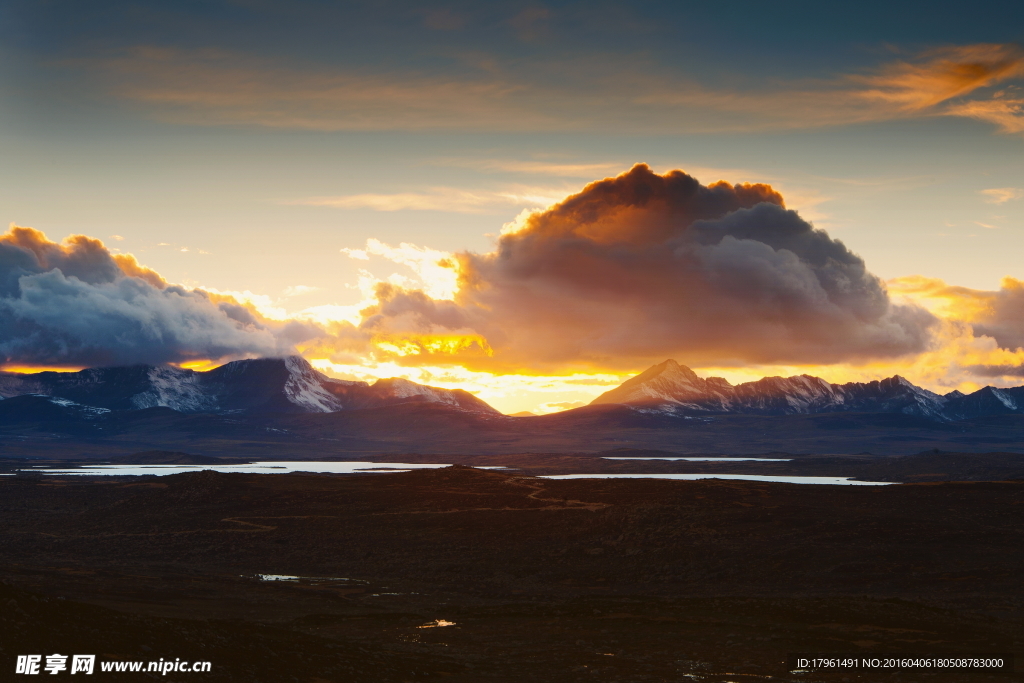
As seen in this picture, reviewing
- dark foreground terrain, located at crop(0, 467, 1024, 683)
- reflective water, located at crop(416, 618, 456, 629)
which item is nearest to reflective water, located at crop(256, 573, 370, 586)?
dark foreground terrain, located at crop(0, 467, 1024, 683)

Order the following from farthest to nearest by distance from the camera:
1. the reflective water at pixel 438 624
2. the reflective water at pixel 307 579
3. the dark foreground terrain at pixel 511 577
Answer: the reflective water at pixel 307 579
the reflective water at pixel 438 624
the dark foreground terrain at pixel 511 577

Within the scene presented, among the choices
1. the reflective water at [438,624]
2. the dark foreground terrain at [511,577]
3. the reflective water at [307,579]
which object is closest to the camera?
the dark foreground terrain at [511,577]

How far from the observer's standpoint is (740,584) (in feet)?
243

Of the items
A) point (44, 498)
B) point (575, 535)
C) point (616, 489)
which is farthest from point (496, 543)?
point (44, 498)

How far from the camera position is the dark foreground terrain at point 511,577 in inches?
1732

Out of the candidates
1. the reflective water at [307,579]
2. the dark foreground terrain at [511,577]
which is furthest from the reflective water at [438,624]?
the reflective water at [307,579]

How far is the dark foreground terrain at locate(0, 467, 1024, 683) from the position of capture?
4400 centimetres

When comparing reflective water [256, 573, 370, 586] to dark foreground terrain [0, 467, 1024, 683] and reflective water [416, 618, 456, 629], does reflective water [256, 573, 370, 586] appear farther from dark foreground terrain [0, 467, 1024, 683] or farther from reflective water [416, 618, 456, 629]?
reflective water [416, 618, 456, 629]

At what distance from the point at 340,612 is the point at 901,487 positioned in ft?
300

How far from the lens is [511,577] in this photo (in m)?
79.7

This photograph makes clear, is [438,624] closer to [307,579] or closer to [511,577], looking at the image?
[511,577]

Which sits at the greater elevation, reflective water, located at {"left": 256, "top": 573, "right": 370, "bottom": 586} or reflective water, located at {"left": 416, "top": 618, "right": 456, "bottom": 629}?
reflective water, located at {"left": 416, "top": 618, "right": 456, "bottom": 629}

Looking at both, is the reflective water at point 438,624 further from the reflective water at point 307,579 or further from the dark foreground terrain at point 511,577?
the reflective water at point 307,579

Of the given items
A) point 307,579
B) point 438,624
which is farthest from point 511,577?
point 438,624
